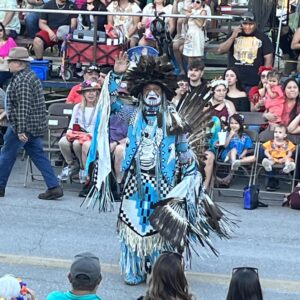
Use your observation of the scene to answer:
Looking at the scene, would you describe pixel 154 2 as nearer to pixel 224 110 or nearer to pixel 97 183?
pixel 224 110

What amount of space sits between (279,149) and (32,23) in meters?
5.68

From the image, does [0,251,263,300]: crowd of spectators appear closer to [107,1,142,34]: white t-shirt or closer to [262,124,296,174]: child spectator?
[262,124,296,174]: child spectator

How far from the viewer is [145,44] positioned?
1395 cm

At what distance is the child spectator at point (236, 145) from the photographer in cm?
1140

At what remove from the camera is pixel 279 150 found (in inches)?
442

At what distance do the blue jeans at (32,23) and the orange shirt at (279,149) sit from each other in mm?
5511

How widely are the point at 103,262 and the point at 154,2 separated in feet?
22.6

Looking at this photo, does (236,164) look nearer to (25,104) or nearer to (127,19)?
(25,104)

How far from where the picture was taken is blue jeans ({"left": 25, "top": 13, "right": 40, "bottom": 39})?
15305 millimetres

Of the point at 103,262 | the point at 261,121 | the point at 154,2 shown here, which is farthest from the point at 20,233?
the point at 154,2

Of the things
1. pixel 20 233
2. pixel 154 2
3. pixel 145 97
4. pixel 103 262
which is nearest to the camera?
pixel 145 97

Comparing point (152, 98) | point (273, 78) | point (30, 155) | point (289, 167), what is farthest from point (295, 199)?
point (152, 98)

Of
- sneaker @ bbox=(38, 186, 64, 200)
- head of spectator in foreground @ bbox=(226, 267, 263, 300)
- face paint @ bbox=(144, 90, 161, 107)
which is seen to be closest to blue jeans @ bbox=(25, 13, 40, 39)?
sneaker @ bbox=(38, 186, 64, 200)

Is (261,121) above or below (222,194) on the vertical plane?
above
